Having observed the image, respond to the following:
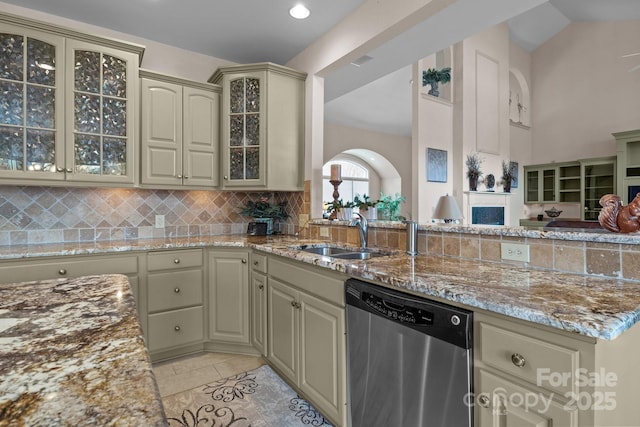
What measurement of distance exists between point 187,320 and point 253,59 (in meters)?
2.56

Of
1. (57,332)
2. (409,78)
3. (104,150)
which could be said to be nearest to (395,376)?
(57,332)

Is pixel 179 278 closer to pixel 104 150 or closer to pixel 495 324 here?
pixel 104 150

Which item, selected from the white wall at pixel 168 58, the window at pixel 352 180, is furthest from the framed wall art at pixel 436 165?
the white wall at pixel 168 58

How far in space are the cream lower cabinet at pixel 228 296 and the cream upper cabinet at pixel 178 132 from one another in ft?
2.48

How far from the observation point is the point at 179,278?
8.45 ft

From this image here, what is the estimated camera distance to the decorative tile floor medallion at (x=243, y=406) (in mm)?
1860

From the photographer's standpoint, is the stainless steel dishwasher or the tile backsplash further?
the tile backsplash

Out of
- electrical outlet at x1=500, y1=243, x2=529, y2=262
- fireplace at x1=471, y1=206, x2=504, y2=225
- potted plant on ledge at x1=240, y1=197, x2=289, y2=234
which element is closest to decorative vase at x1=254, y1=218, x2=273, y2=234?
potted plant on ledge at x1=240, y1=197, x2=289, y2=234

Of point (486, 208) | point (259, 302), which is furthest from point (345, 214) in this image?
point (486, 208)

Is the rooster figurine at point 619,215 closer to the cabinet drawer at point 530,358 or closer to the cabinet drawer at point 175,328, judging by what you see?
the cabinet drawer at point 530,358

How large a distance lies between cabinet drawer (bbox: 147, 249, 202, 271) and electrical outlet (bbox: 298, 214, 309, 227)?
36.6 inches

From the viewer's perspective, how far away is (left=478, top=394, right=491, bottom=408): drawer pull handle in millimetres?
1026

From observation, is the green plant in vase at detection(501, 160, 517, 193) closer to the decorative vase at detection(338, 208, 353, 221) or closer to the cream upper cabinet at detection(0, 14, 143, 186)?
the decorative vase at detection(338, 208, 353, 221)

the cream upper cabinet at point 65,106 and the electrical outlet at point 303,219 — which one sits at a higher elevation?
the cream upper cabinet at point 65,106
